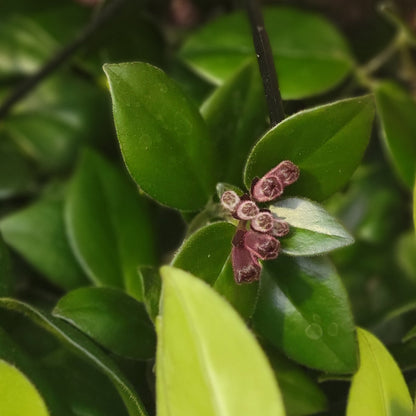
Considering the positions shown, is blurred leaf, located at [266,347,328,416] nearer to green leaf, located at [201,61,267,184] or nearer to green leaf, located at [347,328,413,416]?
green leaf, located at [347,328,413,416]

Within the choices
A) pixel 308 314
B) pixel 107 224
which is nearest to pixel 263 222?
pixel 308 314

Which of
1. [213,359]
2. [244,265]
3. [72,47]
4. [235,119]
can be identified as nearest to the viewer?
[213,359]

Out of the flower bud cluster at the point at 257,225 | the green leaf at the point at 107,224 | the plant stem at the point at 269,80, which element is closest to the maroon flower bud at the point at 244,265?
the flower bud cluster at the point at 257,225

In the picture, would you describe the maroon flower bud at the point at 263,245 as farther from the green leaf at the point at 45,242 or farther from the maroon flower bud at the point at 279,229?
the green leaf at the point at 45,242

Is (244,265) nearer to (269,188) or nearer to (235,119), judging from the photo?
(269,188)

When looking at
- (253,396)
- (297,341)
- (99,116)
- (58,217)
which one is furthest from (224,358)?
(99,116)

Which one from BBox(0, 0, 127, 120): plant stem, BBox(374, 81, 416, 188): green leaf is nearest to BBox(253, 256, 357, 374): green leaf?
BBox(374, 81, 416, 188): green leaf
